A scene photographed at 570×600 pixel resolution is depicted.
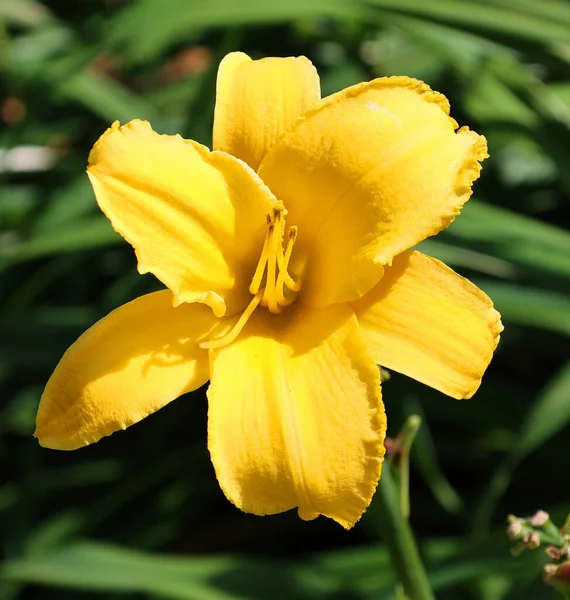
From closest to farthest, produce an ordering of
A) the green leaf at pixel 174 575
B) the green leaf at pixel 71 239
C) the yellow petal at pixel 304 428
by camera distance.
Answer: the yellow petal at pixel 304 428
the green leaf at pixel 174 575
the green leaf at pixel 71 239

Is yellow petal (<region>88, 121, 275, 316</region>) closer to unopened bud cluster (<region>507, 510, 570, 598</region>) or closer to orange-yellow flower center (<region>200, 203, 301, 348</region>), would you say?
orange-yellow flower center (<region>200, 203, 301, 348</region>)

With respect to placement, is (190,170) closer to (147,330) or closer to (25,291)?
(147,330)

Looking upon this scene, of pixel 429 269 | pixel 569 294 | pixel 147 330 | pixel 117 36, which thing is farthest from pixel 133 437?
pixel 429 269

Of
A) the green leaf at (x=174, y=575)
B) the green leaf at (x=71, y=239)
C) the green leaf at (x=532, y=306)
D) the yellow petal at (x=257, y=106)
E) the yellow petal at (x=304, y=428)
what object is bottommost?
the green leaf at (x=174, y=575)

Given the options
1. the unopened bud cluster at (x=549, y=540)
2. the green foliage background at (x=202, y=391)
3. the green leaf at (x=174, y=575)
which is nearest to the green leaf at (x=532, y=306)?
the green foliage background at (x=202, y=391)

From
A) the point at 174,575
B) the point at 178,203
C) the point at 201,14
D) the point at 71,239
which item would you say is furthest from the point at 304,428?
the point at 201,14

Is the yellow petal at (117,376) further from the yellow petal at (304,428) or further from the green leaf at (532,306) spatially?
the green leaf at (532,306)
